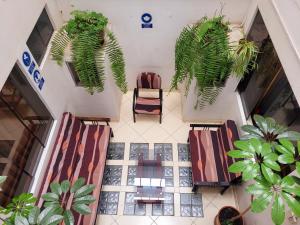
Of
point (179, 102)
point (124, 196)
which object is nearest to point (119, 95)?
point (179, 102)

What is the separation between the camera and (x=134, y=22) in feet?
13.9

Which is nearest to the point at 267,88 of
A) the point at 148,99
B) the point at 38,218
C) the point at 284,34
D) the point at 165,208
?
the point at 284,34

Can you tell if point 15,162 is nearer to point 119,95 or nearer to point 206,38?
point 119,95

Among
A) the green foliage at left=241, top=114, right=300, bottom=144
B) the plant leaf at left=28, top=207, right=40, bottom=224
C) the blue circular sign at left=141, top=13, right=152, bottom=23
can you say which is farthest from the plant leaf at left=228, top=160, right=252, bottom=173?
the blue circular sign at left=141, top=13, right=152, bottom=23

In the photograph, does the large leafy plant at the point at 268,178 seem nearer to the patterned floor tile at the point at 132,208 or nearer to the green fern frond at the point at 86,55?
the green fern frond at the point at 86,55

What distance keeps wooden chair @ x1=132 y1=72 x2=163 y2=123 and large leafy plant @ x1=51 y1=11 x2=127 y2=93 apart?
3.93 feet

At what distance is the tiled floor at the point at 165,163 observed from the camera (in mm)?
4117

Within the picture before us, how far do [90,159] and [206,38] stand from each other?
8.60 ft

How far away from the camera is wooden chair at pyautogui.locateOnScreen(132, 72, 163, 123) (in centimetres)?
494

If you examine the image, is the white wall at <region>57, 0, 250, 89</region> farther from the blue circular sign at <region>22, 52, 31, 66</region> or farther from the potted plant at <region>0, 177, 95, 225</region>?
the potted plant at <region>0, 177, 95, 225</region>

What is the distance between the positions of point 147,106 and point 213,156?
63.1 inches

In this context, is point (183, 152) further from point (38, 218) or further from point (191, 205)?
point (38, 218)

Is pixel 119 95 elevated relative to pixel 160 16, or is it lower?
lower

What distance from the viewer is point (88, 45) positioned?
3346 mm
